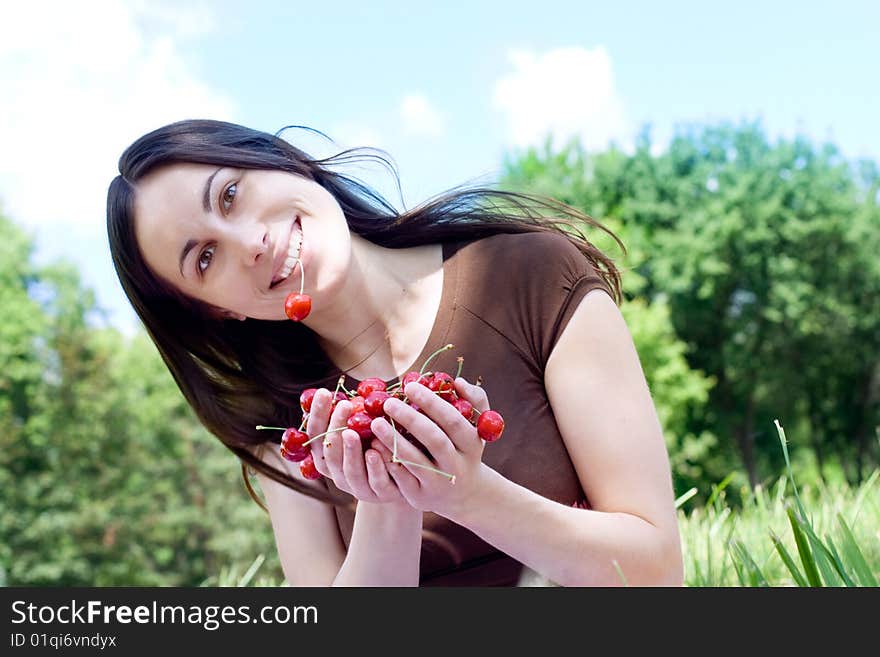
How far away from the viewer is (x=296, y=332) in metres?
2.21

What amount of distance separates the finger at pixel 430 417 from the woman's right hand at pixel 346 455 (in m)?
0.08

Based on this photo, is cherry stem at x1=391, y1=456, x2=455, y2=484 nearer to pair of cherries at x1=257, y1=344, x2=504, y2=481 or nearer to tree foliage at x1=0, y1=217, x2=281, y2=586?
pair of cherries at x1=257, y1=344, x2=504, y2=481

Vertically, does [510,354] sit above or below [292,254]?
below

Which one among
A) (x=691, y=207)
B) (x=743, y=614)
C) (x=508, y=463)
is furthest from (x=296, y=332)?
(x=691, y=207)

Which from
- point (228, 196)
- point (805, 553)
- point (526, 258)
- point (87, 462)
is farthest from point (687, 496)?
point (87, 462)

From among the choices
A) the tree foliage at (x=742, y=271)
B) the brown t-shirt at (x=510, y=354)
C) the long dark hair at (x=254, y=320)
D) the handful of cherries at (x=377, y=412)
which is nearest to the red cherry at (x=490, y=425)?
the handful of cherries at (x=377, y=412)

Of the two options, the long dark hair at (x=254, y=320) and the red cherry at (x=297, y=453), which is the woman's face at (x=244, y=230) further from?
the red cherry at (x=297, y=453)

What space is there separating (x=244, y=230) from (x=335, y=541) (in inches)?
30.5

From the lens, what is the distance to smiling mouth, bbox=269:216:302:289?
70.2 inches

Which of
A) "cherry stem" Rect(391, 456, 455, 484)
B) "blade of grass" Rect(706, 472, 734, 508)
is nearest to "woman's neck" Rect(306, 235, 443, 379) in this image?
"cherry stem" Rect(391, 456, 455, 484)

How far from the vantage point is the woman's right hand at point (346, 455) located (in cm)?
129

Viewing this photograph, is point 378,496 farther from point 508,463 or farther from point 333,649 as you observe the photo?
point 508,463

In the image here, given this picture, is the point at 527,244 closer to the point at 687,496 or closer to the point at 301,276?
the point at 301,276

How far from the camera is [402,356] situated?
1959 millimetres
